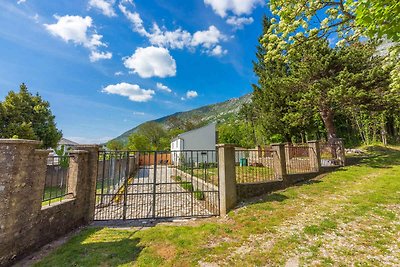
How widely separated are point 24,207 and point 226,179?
5107 mm

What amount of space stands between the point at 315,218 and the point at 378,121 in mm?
21911

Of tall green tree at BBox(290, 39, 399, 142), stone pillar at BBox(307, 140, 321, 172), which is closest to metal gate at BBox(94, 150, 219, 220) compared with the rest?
stone pillar at BBox(307, 140, 321, 172)

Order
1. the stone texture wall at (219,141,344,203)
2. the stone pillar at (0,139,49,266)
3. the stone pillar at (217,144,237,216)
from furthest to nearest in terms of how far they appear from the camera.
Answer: the stone texture wall at (219,141,344,203), the stone pillar at (217,144,237,216), the stone pillar at (0,139,49,266)

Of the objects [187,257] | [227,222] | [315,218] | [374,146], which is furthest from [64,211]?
[374,146]

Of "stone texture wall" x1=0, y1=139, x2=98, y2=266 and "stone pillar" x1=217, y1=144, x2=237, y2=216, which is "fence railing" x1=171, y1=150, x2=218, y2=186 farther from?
"stone texture wall" x1=0, y1=139, x2=98, y2=266

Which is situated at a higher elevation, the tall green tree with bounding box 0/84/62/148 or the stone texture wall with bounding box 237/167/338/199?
the tall green tree with bounding box 0/84/62/148

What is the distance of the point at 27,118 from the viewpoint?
60.8ft

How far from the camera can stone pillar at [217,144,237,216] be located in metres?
6.49

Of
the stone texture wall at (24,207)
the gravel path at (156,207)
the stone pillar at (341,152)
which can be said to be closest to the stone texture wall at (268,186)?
the gravel path at (156,207)

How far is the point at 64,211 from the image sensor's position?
5.12 metres

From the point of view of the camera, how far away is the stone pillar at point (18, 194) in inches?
141

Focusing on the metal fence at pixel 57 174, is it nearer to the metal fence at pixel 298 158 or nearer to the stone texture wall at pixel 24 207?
the stone texture wall at pixel 24 207

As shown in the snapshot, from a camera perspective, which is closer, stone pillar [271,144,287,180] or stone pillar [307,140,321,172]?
stone pillar [271,144,287,180]

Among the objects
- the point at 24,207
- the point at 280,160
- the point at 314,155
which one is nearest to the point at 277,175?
the point at 280,160
